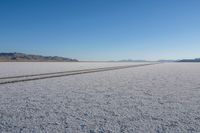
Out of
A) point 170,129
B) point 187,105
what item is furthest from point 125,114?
point 187,105

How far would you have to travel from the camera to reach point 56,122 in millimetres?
4520

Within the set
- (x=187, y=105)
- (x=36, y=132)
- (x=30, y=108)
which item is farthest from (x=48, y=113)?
(x=187, y=105)

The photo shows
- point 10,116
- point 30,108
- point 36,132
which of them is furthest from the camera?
point 30,108

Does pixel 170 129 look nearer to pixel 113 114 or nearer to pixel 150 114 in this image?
pixel 150 114

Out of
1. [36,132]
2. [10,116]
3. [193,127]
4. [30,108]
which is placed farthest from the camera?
[30,108]

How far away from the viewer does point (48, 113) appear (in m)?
5.23

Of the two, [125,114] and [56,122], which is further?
[125,114]

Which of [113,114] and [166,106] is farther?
[166,106]

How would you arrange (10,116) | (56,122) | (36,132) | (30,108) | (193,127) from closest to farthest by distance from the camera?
(36,132), (193,127), (56,122), (10,116), (30,108)

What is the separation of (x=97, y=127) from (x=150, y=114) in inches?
59.6

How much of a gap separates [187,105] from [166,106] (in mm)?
608

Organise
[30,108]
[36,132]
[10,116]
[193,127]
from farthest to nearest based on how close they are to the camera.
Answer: [30,108] → [10,116] → [193,127] → [36,132]

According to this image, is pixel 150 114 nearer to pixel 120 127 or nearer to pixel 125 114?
pixel 125 114

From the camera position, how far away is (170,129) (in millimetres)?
4094
